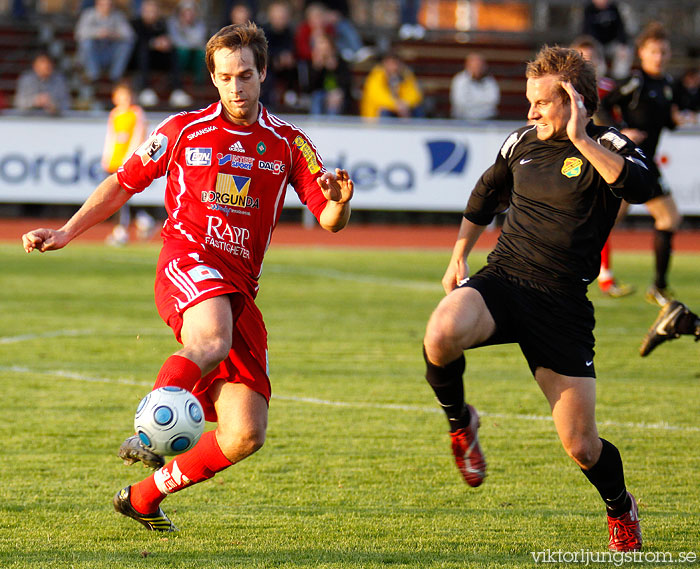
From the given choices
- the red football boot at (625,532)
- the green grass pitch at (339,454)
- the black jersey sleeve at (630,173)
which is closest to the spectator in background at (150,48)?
the green grass pitch at (339,454)

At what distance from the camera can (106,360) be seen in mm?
8523

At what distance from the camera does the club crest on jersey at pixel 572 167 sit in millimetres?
4555

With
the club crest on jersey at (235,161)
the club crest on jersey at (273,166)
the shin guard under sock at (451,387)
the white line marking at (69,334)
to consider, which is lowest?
the white line marking at (69,334)

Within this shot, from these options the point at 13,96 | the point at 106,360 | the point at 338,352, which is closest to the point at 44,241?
the point at 106,360

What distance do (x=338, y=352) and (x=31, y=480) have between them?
13.4 ft

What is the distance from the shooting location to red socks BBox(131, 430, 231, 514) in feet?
14.7

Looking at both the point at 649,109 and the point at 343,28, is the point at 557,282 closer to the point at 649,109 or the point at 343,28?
the point at 649,109

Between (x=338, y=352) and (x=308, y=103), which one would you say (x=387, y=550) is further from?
(x=308, y=103)

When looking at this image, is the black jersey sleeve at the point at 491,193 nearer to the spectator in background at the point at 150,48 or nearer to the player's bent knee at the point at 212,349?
the player's bent knee at the point at 212,349

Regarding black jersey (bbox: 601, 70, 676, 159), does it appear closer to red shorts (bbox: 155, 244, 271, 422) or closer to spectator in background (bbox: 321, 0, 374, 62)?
red shorts (bbox: 155, 244, 271, 422)

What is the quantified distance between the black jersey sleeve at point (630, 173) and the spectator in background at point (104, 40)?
57.6 feet

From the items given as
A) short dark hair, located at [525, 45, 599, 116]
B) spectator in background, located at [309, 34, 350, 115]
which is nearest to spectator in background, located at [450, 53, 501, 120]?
spectator in background, located at [309, 34, 350, 115]

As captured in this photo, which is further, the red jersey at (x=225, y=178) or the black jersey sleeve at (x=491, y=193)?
the black jersey sleeve at (x=491, y=193)

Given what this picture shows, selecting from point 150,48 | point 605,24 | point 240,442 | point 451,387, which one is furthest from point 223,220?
point 605,24
